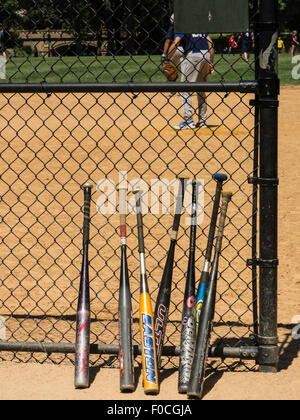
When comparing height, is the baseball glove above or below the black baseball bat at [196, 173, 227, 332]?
above

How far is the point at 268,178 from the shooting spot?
424 centimetres

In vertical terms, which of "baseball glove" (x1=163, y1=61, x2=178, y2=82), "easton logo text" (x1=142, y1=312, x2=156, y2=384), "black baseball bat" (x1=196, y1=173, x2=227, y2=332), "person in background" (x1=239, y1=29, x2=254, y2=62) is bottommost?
"easton logo text" (x1=142, y1=312, x2=156, y2=384)

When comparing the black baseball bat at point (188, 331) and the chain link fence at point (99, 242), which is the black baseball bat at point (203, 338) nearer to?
the black baseball bat at point (188, 331)

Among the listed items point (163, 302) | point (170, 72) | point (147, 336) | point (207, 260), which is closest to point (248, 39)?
point (207, 260)

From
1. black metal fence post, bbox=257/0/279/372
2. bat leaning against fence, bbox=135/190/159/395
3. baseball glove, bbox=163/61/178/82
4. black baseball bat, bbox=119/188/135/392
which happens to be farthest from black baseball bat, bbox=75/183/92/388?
baseball glove, bbox=163/61/178/82

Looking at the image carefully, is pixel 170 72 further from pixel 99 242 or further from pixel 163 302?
pixel 163 302

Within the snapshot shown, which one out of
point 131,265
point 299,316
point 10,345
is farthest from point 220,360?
point 131,265

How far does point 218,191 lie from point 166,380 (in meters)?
1.11

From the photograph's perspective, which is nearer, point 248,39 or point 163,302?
point 163,302

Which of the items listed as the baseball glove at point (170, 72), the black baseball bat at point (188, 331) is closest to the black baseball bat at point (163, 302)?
the black baseball bat at point (188, 331)

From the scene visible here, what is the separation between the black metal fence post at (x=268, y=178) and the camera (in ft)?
13.5

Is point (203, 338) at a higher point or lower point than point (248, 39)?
lower

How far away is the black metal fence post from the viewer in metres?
4.13

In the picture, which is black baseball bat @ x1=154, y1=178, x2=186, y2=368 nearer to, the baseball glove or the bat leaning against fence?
the bat leaning against fence
